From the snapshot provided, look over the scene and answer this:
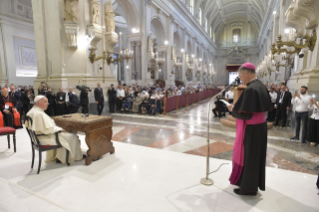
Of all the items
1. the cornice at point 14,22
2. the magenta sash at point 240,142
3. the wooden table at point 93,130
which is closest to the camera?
the magenta sash at point 240,142

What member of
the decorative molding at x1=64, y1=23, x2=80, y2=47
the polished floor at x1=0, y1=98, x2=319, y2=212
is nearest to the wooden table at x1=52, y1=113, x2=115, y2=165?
the polished floor at x1=0, y1=98, x2=319, y2=212

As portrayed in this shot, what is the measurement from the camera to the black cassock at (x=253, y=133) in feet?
7.62

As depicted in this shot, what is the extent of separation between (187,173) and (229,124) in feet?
14.3

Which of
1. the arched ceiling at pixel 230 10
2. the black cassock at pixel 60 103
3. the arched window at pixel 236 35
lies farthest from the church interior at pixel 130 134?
the arched window at pixel 236 35

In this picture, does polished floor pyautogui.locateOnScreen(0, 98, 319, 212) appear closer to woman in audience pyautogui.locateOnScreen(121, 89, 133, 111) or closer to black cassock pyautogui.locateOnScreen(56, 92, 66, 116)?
black cassock pyautogui.locateOnScreen(56, 92, 66, 116)

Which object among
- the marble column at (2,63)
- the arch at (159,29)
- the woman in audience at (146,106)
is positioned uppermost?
the arch at (159,29)

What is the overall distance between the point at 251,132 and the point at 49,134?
320 centimetres

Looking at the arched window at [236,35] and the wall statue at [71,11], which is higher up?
the arched window at [236,35]

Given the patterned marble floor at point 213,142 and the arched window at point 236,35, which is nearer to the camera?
the patterned marble floor at point 213,142

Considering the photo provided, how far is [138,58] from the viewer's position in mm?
13078

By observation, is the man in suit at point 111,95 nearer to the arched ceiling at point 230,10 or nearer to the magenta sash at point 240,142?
the magenta sash at point 240,142

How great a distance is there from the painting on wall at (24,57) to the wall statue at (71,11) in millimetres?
6602

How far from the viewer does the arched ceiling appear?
84.5 ft

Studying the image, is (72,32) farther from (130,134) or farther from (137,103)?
(130,134)
